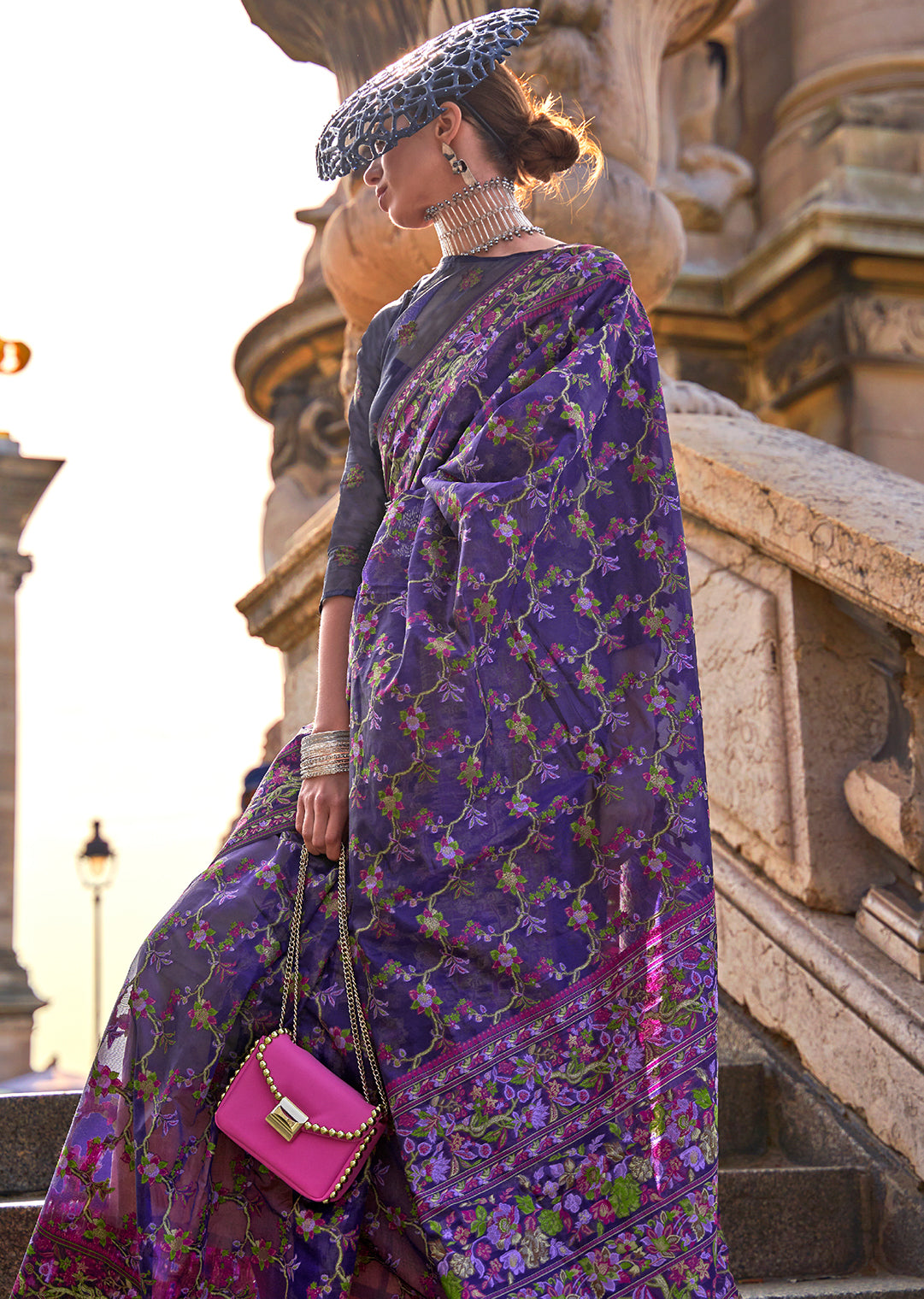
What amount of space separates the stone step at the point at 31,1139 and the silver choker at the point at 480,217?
1674 mm

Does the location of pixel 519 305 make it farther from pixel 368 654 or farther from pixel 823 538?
pixel 823 538

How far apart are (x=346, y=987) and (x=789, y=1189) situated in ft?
3.57

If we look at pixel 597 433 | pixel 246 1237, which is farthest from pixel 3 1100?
pixel 597 433

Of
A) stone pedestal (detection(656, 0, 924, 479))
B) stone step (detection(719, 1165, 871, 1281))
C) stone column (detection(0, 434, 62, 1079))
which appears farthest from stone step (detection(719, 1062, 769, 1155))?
stone column (detection(0, 434, 62, 1079))

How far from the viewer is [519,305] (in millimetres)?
2018

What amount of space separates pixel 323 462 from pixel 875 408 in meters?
2.59

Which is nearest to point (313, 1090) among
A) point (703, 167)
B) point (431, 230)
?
point (431, 230)

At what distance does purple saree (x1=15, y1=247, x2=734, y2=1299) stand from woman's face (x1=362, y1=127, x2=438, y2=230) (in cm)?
28

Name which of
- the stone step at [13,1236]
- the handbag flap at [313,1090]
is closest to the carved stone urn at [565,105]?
the stone step at [13,1236]

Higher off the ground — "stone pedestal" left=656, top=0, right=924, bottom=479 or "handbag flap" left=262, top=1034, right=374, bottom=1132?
"stone pedestal" left=656, top=0, right=924, bottom=479

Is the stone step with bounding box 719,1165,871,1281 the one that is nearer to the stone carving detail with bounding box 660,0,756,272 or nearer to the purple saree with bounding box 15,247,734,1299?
the purple saree with bounding box 15,247,734,1299

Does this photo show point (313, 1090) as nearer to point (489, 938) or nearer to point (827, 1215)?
point (489, 938)

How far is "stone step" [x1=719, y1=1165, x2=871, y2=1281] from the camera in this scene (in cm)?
241

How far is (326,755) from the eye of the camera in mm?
1928
